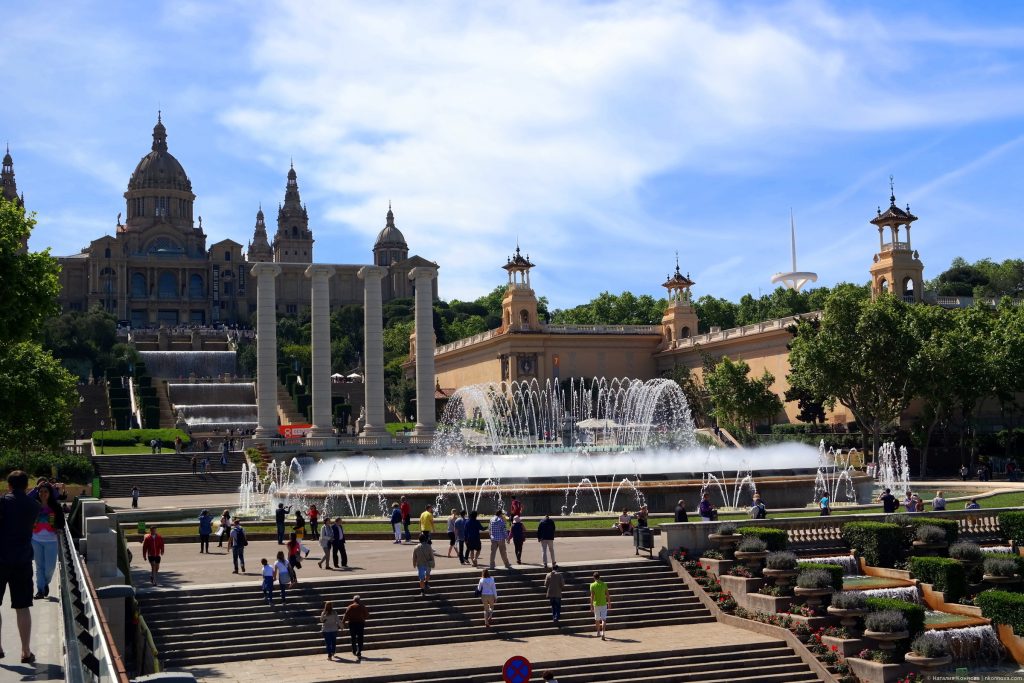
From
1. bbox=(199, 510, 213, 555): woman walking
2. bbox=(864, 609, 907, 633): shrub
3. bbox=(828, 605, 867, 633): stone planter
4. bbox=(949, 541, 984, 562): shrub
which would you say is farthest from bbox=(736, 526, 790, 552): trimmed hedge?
bbox=(199, 510, 213, 555): woman walking

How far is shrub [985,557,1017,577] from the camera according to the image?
24.4 m

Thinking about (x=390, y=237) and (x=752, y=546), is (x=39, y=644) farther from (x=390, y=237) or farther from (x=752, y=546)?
(x=390, y=237)

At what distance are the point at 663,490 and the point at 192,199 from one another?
554 ft

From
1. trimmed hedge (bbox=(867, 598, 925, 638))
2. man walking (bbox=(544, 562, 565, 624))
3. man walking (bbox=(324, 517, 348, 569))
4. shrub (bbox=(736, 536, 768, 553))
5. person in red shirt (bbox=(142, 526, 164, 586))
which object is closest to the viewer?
trimmed hedge (bbox=(867, 598, 925, 638))

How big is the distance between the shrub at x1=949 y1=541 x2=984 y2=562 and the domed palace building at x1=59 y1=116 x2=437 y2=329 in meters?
150

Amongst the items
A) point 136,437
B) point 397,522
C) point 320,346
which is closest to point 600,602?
point 397,522

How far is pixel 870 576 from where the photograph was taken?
85.1 feet

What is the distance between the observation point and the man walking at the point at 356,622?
20000 millimetres

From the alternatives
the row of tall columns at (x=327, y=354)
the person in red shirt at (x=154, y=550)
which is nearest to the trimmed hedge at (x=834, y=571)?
the person in red shirt at (x=154, y=550)

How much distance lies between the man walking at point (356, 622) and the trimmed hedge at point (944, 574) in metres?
12.6

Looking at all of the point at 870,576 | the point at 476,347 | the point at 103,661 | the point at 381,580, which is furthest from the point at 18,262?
the point at 476,347

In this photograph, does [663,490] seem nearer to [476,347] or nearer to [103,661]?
[103,661]

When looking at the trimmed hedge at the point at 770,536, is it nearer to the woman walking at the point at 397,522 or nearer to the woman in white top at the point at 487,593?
the woman in white top at the point at 487,593

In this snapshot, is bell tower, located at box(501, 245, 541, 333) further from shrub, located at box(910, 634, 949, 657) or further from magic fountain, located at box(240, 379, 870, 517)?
shrub, located at box(910, 634, 949, 657)
